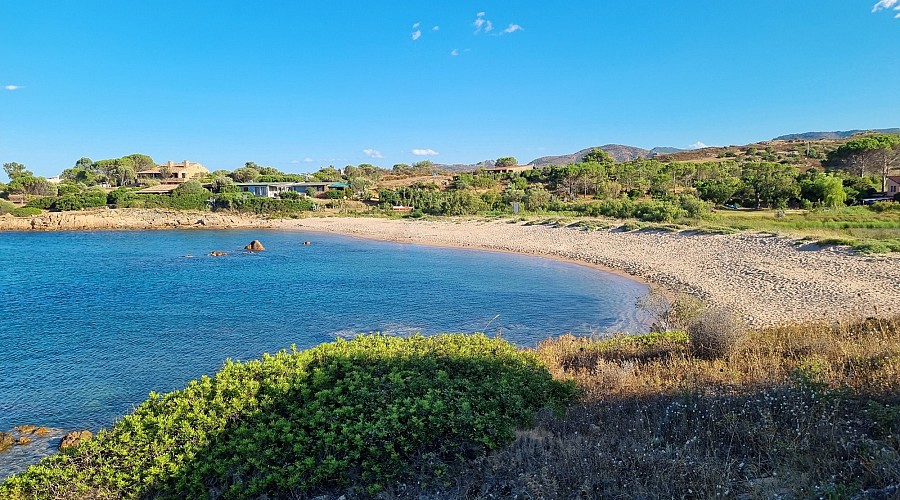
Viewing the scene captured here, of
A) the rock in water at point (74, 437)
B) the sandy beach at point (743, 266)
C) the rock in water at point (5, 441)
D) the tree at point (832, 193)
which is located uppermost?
the tree at point (832, 193)

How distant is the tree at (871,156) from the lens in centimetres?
5650

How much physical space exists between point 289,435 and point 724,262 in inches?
911

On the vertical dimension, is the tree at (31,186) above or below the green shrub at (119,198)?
above

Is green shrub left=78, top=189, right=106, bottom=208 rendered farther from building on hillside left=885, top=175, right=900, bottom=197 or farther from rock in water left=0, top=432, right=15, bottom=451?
building on hillside left=885, top=175, right=900, bottom=197

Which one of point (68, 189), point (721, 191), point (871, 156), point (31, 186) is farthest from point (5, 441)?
point (31, 186)

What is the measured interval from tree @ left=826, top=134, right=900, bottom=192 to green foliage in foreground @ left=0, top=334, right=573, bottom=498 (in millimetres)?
66829

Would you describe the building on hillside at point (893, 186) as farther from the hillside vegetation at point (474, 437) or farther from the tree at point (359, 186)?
the tree at point (359, 186)

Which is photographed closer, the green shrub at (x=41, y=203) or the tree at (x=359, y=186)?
the green shrub at (x=41, y=203)

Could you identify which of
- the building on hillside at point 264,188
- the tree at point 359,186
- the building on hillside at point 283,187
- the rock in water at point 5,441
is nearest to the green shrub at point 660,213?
the rock in water at point 5,441

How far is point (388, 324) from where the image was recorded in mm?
16609

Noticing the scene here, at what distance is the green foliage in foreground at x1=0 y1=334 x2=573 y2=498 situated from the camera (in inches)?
177

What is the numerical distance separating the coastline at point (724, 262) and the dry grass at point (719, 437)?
597 centimetres

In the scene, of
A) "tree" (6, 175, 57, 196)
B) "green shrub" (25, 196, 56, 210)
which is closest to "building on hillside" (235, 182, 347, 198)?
"green shrub" (25, 196, 56, 210)

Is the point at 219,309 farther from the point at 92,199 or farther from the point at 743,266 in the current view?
the point at 92,199
